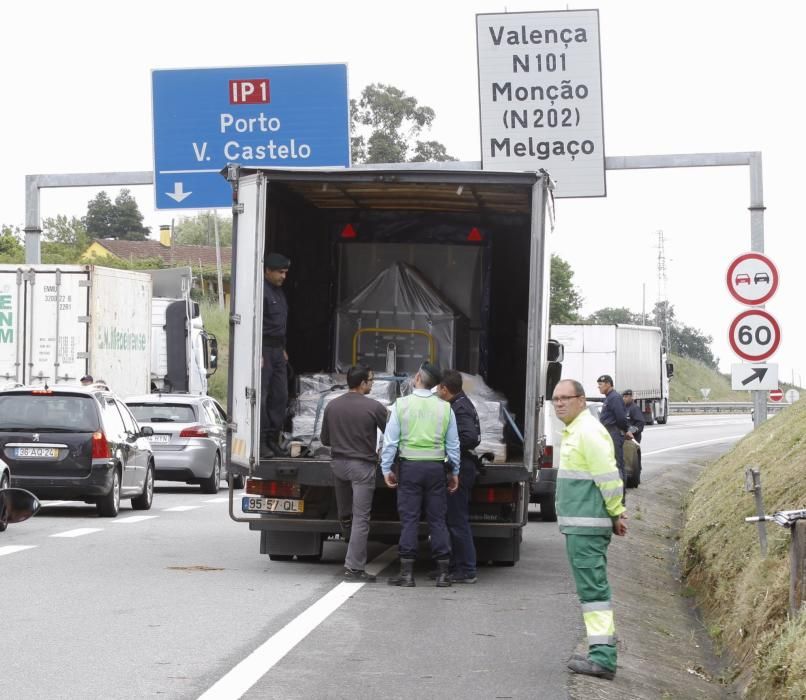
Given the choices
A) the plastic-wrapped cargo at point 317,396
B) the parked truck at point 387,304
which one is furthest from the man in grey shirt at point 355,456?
the plastic-wrapped cargo at point 317,396

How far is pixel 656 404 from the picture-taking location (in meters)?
70.0

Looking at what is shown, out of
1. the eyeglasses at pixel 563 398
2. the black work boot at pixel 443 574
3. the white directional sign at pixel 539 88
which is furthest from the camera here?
the white directional sign at pixel 539 88

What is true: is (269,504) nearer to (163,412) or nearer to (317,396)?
(317,396)

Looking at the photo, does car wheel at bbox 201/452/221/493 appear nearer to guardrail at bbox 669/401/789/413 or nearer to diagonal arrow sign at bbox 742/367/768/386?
diagonal arrow sign at bbox 742/367/768/386

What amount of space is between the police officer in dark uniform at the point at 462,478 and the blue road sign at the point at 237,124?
10.2 m

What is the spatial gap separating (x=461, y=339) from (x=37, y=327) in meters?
10.1

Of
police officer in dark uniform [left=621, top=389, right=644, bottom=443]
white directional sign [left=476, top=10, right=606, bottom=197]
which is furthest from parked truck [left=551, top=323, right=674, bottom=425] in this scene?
white directional sign [left=476, top=10, right=606, bottom=197]

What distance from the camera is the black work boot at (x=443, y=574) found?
513 inches

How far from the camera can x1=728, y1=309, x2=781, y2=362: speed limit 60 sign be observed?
16859 mm

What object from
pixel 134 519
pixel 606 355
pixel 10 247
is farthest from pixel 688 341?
pixel 134 519

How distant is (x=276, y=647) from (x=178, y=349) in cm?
2293

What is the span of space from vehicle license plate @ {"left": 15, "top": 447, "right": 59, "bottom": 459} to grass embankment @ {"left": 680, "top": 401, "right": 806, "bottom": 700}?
7.38 metres

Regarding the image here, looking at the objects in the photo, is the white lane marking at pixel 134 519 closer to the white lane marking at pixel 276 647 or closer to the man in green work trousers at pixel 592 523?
the white lane marking at pixel 276 647

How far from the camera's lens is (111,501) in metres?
19.7
